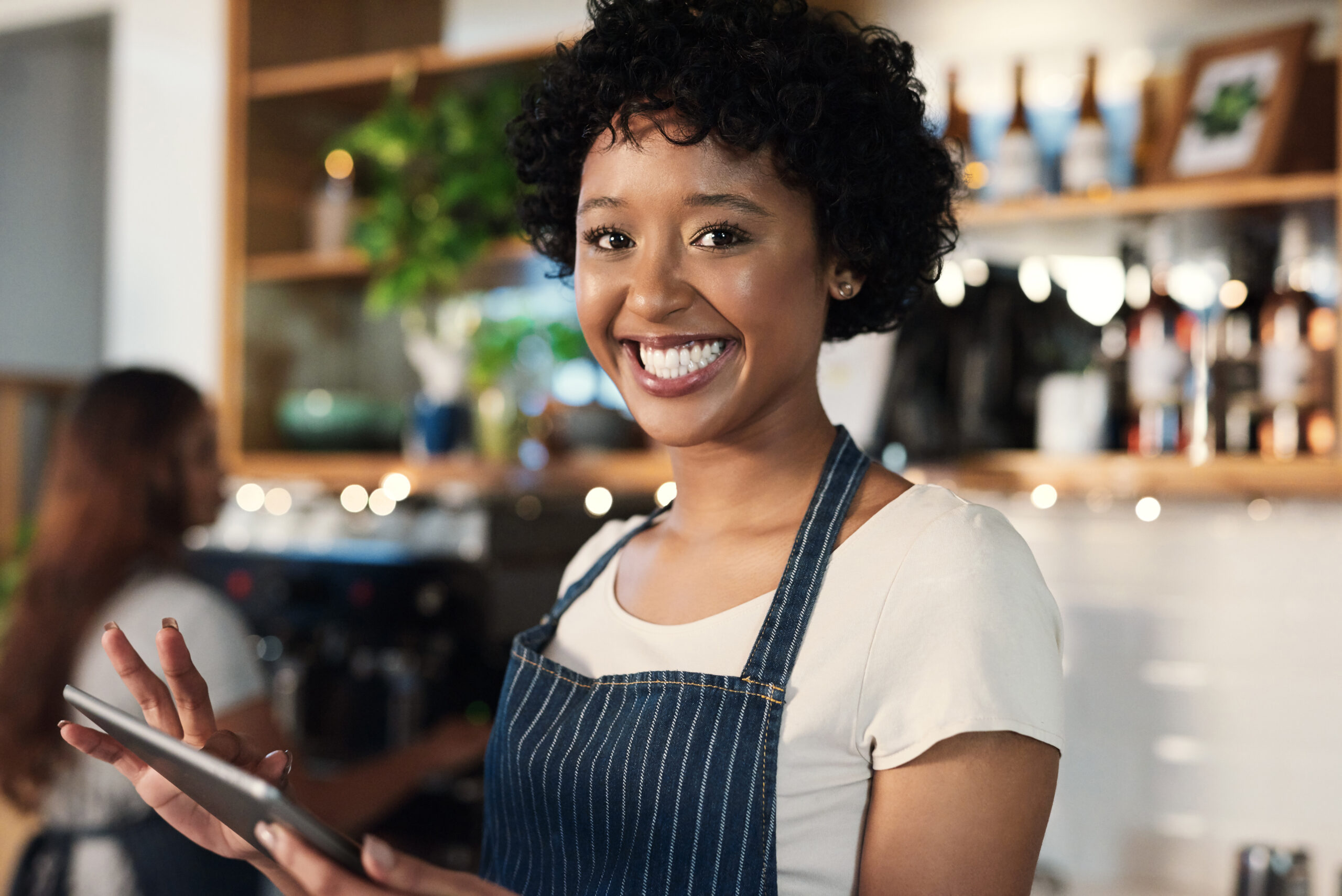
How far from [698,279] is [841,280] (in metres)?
0.15

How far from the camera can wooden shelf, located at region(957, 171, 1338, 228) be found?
5.61 feet

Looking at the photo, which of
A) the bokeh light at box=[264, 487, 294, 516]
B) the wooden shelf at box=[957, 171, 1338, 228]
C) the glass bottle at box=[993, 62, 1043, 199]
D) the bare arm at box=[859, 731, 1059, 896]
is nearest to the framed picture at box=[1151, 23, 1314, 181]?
the wooden shelf at box=[957, 171, 1338, 228]

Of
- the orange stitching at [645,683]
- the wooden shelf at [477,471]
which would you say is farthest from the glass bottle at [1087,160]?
the orange stitching at [645,683]

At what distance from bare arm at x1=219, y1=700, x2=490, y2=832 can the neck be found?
1120 millimetres

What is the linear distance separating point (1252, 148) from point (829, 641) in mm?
1405

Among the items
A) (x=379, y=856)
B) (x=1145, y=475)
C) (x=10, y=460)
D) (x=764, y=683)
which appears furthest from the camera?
(x=10, y=460)

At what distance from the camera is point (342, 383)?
278cm

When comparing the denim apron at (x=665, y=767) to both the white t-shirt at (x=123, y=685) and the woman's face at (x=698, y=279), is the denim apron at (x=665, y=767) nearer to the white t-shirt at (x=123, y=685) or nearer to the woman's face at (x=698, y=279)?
the woman's face at (x=698, y=279)

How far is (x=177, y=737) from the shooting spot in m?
0.86

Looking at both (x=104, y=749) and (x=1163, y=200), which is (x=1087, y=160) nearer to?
(x=1163, y=200)

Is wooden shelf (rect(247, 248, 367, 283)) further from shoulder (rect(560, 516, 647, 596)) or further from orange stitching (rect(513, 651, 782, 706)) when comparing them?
orange stitching (rect(513, 651, 782, 706))

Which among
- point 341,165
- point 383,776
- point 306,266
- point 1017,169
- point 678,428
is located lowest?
point 383,776

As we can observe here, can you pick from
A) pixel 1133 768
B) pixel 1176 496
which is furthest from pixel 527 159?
pixel 1133 768

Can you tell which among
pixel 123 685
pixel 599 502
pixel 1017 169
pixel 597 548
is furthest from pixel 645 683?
pixel 1017 169
